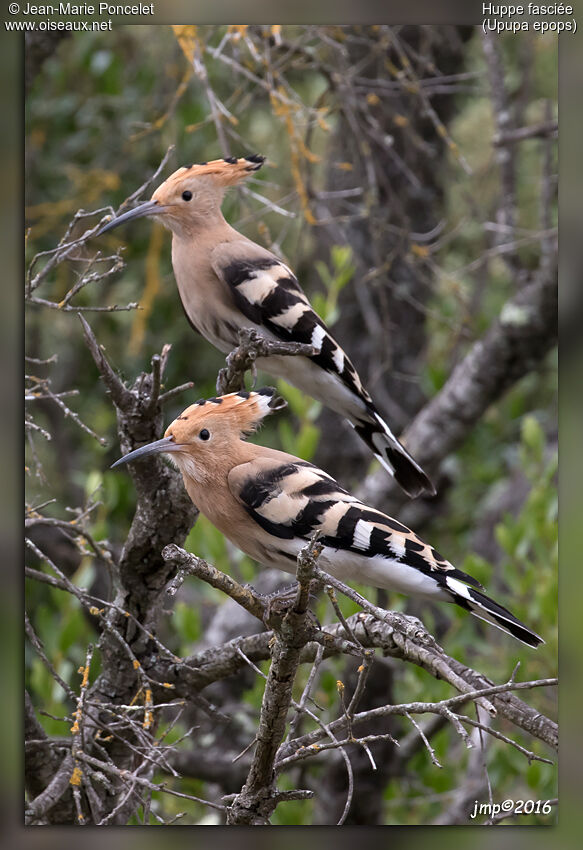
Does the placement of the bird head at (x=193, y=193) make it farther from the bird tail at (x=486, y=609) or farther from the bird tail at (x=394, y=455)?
the bird tail at (x=486, y=609)

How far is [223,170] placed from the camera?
1.73m

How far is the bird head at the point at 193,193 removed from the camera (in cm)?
171

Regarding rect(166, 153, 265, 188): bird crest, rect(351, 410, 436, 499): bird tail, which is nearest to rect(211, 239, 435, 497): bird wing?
rect(351, 410, 436, 499): bird tail

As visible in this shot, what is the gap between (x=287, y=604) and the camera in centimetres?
157

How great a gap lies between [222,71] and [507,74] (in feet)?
2.52

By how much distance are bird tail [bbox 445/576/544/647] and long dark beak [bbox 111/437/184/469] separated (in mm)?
482

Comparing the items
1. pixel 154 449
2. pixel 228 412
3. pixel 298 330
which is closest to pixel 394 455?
pixel 298 330

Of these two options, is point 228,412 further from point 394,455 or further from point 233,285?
point 394,455

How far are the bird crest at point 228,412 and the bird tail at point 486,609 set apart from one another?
15.8 inches

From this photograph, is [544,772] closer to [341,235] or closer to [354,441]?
[354,441]

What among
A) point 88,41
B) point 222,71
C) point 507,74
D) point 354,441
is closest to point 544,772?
point 354,441

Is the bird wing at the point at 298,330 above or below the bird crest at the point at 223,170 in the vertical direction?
below

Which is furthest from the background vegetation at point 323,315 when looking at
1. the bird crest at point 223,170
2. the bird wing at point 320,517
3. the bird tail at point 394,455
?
the bird wing at point 320,517

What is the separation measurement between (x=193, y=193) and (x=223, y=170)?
A: 0.07 m
